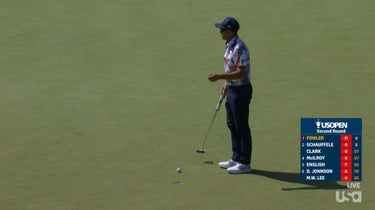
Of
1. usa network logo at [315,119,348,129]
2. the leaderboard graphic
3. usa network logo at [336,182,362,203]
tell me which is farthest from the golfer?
usa network logo at [336,182,362,203]

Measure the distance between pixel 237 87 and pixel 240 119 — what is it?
51 centimetres

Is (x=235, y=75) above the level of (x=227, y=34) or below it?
below

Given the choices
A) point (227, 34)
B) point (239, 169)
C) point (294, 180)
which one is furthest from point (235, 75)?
point (294, 180)

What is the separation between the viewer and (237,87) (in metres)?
14.4

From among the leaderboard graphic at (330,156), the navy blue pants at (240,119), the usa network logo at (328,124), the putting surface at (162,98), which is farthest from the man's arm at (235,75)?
the usa network logo at (328,124)

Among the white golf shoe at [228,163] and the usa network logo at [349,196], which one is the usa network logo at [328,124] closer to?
the white golf shoe at [228,163]

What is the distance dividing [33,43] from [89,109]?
3.71 meters

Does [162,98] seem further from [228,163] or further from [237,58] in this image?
[237,58]

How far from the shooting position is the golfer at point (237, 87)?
1423 cm

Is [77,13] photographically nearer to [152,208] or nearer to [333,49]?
[333,49]

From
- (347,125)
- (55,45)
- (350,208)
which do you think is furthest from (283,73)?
(350,208)

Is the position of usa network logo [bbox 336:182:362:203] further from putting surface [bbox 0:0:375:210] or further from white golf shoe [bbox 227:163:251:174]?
white golf shoe [bbox 227:163:251:174]

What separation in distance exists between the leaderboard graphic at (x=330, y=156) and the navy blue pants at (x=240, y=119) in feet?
2.87

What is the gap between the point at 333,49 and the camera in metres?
20.1
